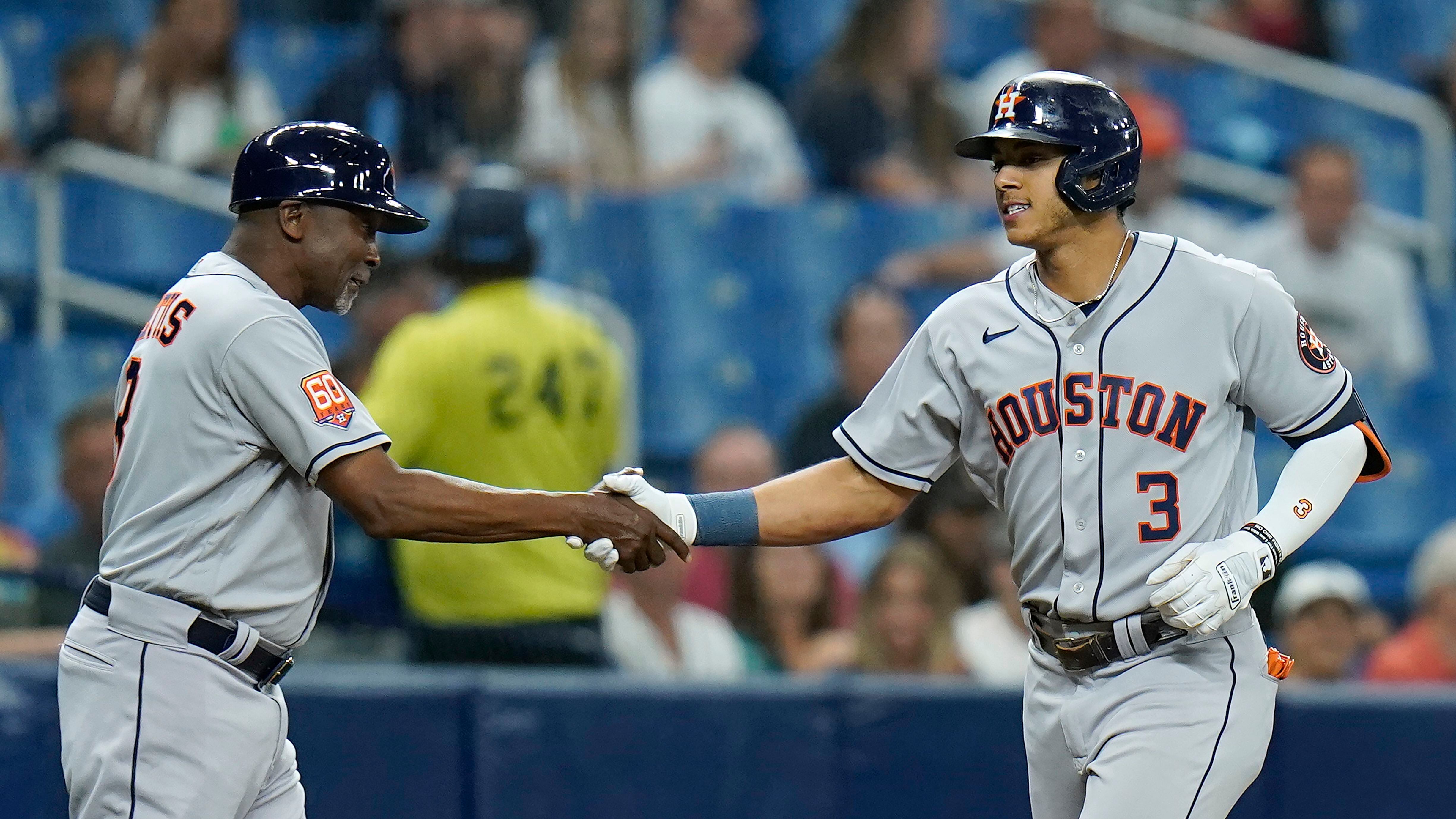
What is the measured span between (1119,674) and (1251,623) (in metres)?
0.31

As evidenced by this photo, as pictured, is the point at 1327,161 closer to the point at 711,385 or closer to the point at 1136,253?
the point at 711,385

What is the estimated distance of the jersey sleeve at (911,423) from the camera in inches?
151

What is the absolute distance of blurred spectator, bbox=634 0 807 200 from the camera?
8.03 m

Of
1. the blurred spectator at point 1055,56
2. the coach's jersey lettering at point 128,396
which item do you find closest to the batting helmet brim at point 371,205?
the coach's jersey lettering at point 128,396

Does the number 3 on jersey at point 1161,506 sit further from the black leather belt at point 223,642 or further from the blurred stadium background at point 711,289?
the blurred stadium background at point 711,289

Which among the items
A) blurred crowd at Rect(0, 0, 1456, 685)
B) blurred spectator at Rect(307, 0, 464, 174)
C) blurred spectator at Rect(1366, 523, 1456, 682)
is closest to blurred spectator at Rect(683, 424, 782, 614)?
blurred crowd at Rect(0, 0, 1456, 685)

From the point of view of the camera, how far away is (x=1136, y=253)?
3768mm

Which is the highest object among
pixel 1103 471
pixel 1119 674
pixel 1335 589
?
pixel 1103 471

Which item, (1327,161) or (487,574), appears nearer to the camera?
A: (487,574)

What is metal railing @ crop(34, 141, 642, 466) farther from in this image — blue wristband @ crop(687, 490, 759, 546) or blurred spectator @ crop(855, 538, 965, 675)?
blue wristband @ crop(687, 490, 759, 546)

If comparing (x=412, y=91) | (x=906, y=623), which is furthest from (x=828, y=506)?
(x=412, y=91)

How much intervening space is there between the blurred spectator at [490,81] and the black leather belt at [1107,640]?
14.4ft

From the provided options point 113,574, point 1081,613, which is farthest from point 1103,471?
point 113,574

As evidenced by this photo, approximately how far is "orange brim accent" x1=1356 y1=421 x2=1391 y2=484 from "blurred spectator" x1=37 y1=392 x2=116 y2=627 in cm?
365
